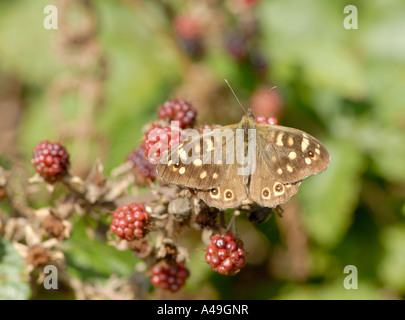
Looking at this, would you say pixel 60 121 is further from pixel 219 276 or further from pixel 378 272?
pixel 378 272

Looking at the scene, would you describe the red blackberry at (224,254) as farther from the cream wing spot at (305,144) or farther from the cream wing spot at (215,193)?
the cream wing spot at (305,144)

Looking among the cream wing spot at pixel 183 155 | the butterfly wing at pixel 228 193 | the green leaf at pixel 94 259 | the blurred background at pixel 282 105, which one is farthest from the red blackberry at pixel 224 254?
the blurred background at pixel 282 105

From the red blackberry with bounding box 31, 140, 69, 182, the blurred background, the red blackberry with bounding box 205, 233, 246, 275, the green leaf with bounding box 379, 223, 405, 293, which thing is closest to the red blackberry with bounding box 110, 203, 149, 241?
the red blackberry with bounding box 205, 233, 246, 275

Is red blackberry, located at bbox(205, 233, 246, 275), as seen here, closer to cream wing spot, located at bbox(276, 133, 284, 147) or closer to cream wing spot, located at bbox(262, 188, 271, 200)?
cream wing spot, located at bbox(262, 188, 271, 200)

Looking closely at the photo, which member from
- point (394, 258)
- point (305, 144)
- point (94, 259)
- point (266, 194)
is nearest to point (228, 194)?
point (266, 194)

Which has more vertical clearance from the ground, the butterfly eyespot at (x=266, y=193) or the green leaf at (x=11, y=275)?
the butterfly eyespot at (x=266, y=193)

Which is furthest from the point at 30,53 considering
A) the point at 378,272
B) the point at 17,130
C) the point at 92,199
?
the point at 378,272
